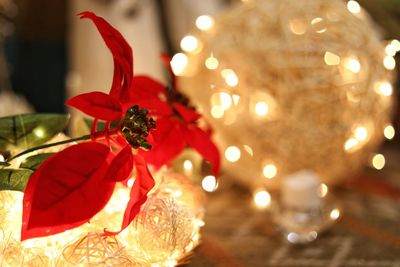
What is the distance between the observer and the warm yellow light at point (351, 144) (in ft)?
2.66

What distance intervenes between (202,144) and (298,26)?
0.30 meters

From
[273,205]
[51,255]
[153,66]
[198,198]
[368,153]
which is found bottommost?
[51,255]

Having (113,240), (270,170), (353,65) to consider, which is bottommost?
(113,240)

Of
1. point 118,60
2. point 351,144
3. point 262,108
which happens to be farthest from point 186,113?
point 351,144

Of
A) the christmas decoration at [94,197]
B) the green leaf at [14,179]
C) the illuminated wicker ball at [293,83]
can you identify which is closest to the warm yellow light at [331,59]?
the illuminated wicker ball at [293,83]

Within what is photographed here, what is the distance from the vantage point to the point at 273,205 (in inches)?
33.1

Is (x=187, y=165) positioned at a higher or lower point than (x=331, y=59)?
lower

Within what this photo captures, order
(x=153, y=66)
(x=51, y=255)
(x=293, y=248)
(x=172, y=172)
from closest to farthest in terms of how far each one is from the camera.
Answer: (x=51, y=255), (x=172, y=172), (x=293, y=248), (x=153, y=66)

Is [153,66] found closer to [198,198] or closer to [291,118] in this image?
[291,118]

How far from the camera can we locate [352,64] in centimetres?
75

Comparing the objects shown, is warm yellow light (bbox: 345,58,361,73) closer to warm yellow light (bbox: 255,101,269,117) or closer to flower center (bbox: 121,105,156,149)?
warm yellow light (bbox: 255,101,269,117)

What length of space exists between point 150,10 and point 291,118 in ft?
1.49

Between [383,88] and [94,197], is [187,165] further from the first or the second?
[383,88]

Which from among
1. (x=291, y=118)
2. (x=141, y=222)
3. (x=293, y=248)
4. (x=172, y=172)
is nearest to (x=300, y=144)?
(x=291, y=118)
